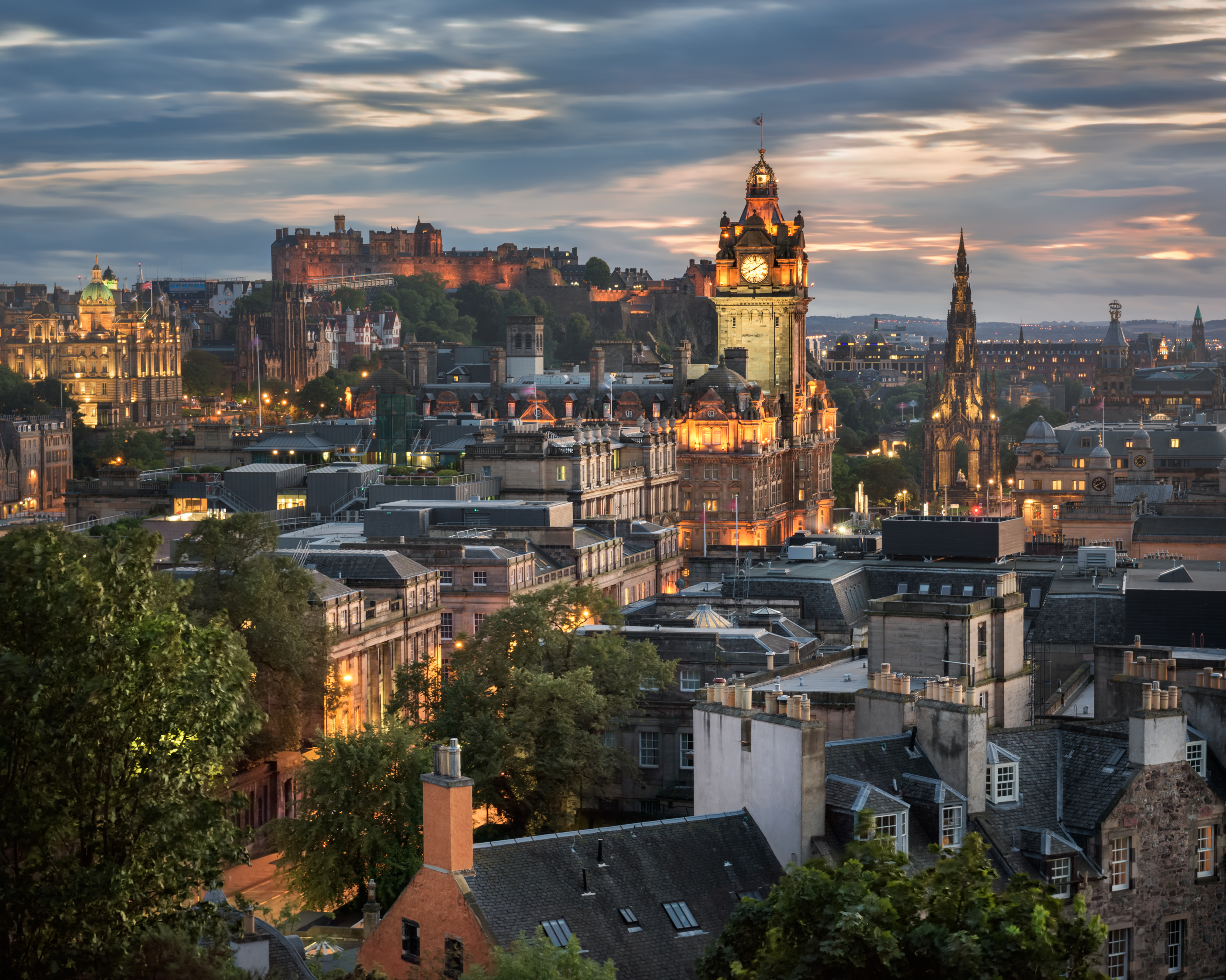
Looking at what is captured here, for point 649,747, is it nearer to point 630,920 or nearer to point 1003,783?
point 1003,783

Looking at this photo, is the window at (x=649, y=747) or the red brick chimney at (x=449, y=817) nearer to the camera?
the red brick chimney at (x=449, y=817)

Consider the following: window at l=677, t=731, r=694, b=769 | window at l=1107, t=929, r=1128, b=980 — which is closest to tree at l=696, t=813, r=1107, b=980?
window at l=1107, t=929, r=1128, b=980

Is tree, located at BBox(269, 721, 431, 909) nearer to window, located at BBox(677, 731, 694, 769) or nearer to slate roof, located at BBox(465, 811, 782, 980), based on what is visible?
window, located at BBox(677, 731, 694, 769)

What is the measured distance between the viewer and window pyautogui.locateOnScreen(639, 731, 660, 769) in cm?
8194

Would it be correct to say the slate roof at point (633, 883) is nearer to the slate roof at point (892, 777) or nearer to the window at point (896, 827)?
the slate roof at point (892, 777)

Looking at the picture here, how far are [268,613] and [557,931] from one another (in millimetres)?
40879

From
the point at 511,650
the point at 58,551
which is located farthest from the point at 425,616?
the point at 58,551

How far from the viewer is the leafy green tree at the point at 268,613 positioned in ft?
280

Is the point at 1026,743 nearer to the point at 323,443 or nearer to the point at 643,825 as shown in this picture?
the point at 643,825

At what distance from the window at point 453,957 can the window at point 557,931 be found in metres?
1.92

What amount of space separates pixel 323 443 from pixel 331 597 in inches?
3703

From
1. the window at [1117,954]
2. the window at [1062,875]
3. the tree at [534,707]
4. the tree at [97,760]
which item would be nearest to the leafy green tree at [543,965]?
the tree at [97,760]

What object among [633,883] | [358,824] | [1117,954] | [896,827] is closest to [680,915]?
[633,883]

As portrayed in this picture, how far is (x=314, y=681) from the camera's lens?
89312 mm
